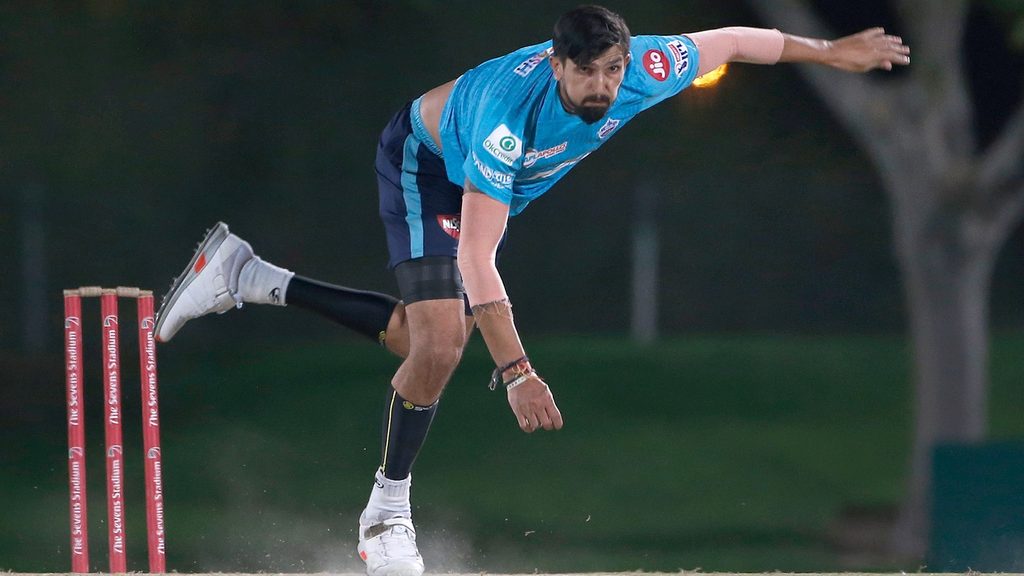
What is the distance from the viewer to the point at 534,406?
13.9 ft

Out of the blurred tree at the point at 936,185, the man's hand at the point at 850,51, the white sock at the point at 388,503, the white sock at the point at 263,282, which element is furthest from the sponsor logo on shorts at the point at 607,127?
the blurred tree at the point at 936,185

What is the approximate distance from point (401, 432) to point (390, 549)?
403 millimetres

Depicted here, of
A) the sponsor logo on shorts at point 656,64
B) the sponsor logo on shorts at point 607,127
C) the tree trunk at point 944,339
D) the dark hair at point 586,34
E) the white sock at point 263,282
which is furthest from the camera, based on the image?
the tree trunk at point 944,339

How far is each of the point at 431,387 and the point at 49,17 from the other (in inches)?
335

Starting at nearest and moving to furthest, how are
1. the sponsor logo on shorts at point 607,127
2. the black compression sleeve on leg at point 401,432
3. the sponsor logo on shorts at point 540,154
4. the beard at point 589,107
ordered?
the beard at point 589,107, the sponsor logo on shorts at point 540,154, the sponsor logo on shorts at point 607,127, the black compression sleeve on leg at point 401,432

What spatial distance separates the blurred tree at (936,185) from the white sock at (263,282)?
4948 mm

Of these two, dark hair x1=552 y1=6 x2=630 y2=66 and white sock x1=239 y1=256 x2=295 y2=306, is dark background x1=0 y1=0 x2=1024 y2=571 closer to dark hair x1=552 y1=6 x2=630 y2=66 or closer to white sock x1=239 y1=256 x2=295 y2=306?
white sock x1=239 y1=256 x2=295 y2=306

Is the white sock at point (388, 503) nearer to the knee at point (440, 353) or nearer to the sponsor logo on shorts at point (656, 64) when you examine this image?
the knee at point (440, 353)

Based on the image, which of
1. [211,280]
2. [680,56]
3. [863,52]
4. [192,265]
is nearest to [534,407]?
[680,56]

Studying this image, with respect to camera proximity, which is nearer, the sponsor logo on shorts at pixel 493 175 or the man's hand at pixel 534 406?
the man's hand at pixel 534 406

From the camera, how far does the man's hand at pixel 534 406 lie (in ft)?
13.9

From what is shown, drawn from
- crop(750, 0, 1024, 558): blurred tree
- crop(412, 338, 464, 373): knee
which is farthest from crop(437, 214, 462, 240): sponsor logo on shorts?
crop(750, 0, 1024, 558): blurred tree

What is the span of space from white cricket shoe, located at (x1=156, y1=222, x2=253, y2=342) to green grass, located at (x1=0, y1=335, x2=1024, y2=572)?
3629 mm

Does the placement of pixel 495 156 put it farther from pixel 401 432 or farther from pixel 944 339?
pixel 944 339
